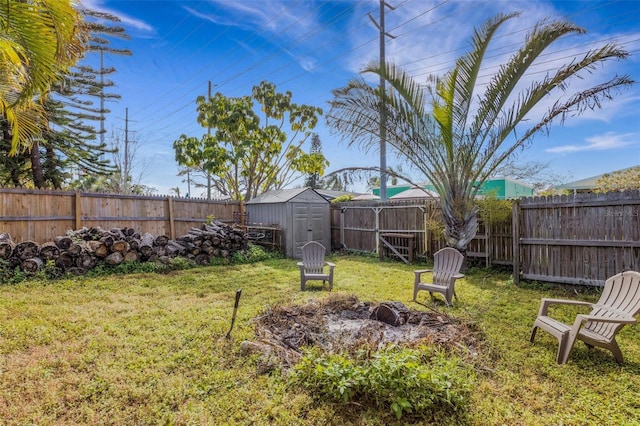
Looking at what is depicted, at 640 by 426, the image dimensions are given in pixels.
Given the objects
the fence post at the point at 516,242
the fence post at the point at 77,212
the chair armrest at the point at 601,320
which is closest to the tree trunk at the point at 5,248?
the fence post at the point at 77,212

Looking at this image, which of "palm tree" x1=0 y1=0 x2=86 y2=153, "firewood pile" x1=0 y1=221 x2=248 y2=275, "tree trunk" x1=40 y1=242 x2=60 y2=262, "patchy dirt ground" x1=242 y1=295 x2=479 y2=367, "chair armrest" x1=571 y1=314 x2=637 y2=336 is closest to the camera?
"palm tree" x1=0 y1=0 x2=86 y2=153

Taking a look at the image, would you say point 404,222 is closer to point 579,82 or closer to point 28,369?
point 579,82

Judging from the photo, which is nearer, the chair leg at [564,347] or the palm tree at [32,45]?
the palm tree at [32,45]

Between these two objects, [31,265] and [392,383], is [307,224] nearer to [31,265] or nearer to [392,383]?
[31,265]

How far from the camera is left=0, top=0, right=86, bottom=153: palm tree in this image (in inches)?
102

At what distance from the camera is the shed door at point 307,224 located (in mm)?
9930

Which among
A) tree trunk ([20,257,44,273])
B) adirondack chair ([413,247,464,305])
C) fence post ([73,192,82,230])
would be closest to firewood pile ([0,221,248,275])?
tree trunk ([20,257,44,273])

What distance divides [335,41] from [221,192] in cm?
949

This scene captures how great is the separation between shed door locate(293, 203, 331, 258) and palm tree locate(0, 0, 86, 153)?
6989 mm

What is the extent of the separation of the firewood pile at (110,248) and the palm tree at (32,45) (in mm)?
3856

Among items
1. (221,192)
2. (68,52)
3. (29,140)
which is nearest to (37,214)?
(29,140)

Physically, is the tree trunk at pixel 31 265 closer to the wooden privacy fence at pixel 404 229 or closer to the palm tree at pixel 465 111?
the palm tree at pixel 465 111

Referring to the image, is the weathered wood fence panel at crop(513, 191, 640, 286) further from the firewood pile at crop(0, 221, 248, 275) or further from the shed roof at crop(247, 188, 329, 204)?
the firewood pile at crop(0, 221, 248, 275)

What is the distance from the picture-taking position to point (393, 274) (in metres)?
7.30
